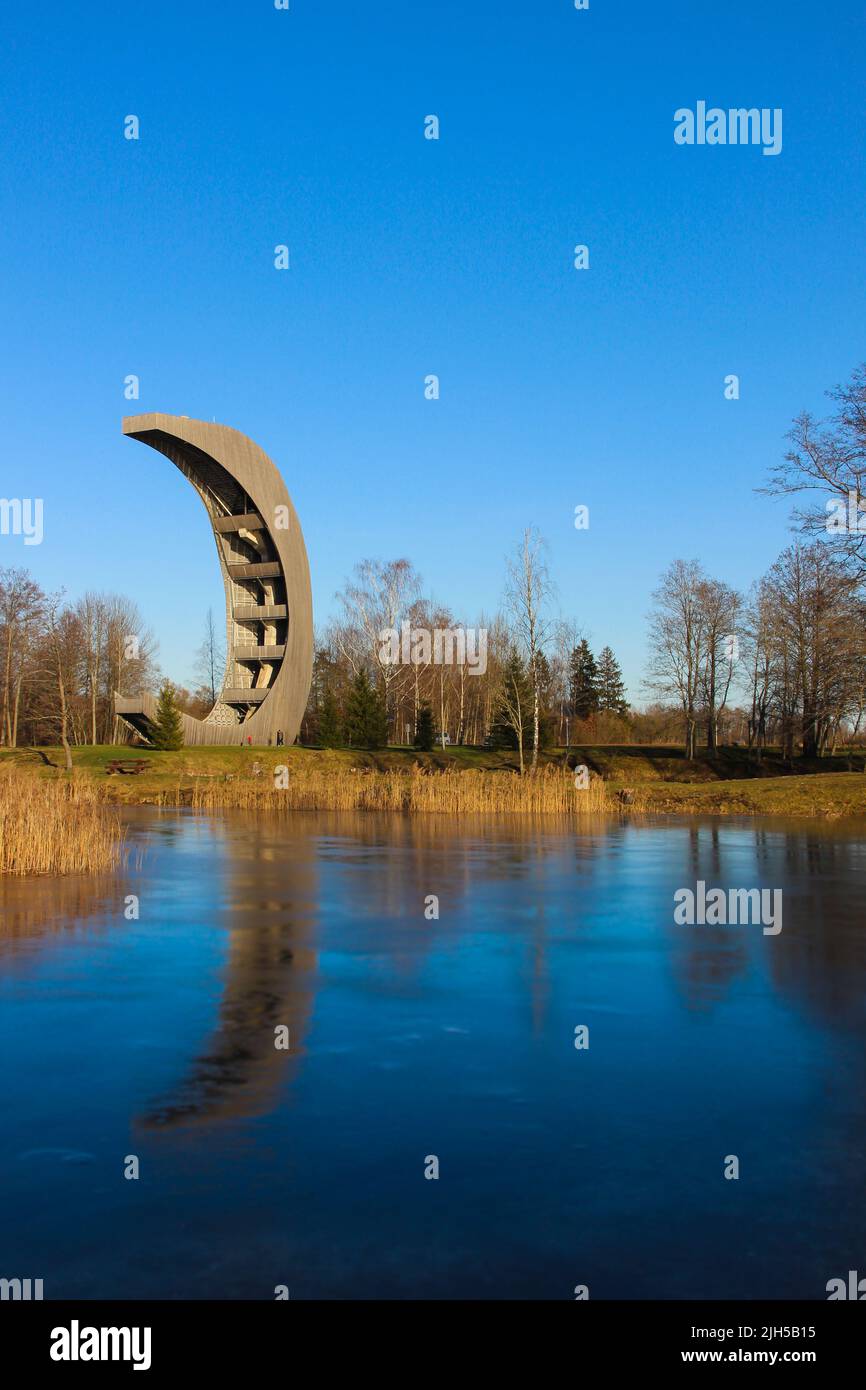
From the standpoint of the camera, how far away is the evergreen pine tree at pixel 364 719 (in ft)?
167

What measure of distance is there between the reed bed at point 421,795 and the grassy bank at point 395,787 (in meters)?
0.03

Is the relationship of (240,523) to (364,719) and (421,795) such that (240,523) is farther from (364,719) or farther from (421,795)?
(421,795)

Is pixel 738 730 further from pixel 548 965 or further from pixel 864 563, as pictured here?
pixel 548 965

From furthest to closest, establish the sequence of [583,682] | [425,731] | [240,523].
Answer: [583,682], [425,731], [240,523]

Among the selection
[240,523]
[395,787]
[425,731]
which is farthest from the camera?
[425,731]

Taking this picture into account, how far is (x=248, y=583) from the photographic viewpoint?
53.2 metres

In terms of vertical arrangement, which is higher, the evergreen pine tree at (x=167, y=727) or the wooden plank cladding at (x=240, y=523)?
the wooden plank cladding at (x=240, y=523)

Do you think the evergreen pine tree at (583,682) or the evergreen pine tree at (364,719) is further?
the evergreen pine tree at (583,682)

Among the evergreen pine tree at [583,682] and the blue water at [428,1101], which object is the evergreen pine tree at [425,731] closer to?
the evergreen pine tree at [583,682]

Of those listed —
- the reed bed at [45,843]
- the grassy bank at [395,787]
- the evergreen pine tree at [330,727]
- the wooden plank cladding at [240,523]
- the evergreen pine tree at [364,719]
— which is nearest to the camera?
the reed bed at [45,843]

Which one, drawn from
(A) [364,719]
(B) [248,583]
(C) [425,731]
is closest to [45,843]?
(A) [364,719]

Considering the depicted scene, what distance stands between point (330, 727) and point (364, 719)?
2776mm

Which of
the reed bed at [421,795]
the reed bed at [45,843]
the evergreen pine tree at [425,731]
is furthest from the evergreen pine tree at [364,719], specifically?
the reed bed at [45,843]

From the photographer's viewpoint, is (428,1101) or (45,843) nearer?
(428,1101)
